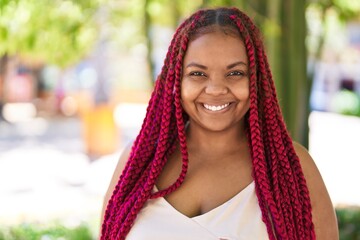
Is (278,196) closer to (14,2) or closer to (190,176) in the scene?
(190,176)

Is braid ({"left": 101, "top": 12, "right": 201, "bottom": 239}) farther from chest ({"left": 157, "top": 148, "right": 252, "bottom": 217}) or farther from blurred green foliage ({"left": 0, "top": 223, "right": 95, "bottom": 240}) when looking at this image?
blurred green foliage ({"left": 0, "top": 223, "right": 95, "bottom": 240})

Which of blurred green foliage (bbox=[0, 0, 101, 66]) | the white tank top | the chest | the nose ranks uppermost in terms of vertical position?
blurred green foliage (bbox=[0, 0, 101, 66])

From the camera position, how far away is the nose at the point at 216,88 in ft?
8.11

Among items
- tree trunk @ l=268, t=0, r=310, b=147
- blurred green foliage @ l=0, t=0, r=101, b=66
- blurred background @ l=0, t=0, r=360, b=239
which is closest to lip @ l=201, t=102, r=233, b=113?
blurred background @ l=0, t=0, r=360, b=239

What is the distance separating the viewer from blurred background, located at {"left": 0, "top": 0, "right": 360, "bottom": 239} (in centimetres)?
525

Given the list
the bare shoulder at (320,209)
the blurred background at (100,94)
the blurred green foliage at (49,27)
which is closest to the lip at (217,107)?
the bare shoulder at (320,209)

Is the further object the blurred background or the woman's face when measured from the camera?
the blurred background

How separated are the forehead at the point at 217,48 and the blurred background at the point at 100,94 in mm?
2044

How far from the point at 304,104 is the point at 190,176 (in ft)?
9.03

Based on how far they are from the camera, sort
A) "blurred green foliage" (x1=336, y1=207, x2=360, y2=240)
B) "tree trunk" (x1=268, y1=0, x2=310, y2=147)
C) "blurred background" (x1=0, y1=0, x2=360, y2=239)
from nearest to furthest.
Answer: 1. "tree trunk" (x1=268, y1=0, x2=310, y2=147)
2. "blurred background" (x1=0, y1=0, x2=360, y2=239)
3. "blurred green foliage" (x1=336, y1=207, x2=360, y2=240)

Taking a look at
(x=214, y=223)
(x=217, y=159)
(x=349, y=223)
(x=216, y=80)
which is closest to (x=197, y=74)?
(x=216, y=80)

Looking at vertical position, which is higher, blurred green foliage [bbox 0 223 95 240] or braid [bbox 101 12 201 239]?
braid [bbox 101 12 201 239]

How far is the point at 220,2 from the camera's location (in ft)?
16.9

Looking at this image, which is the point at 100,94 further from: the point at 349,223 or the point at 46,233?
the point at 349,223
